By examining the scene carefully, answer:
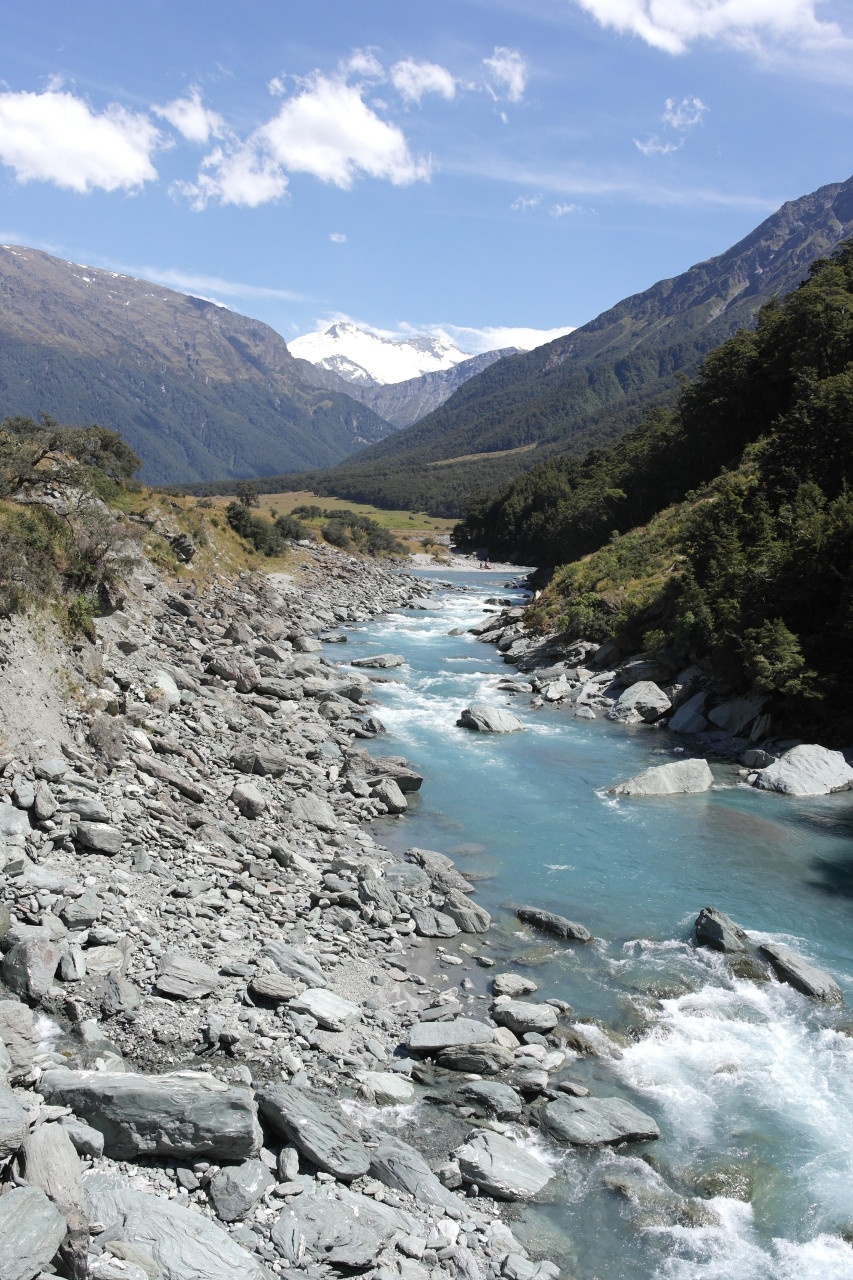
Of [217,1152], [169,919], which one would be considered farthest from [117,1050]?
[169,919]

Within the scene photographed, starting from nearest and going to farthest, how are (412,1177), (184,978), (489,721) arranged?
(412,1177)
(184,978)
(489,721)

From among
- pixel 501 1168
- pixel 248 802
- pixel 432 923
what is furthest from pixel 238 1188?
pixel 248 802

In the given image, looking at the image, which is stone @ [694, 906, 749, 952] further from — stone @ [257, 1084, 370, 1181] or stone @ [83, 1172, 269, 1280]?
stone @ [83, 1172, 269, 1280]

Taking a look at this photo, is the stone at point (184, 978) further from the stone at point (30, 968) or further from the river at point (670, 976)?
the river at point (670, 976)

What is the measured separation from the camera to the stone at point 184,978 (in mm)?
12477

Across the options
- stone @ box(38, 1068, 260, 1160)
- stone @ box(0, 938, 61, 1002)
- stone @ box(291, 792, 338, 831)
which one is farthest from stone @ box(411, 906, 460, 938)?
stone @ box(0, 938, 61, 1002)

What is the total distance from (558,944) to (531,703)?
2158cm

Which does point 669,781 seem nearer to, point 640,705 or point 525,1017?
point 640,705

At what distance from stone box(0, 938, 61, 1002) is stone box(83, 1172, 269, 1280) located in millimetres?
3490

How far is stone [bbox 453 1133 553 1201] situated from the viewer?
10320 mm

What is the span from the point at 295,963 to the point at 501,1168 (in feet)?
16.2

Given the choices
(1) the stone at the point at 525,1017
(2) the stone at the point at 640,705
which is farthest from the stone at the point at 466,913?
(2) the stone at the point at 640,705

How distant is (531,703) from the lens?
3791 centimetres

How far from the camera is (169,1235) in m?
8.23
